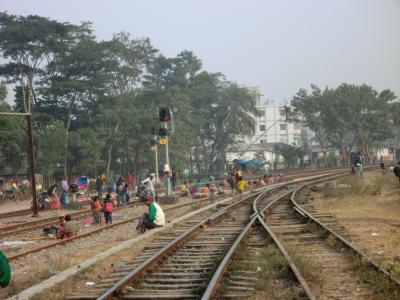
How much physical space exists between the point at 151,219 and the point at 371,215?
21.7 ft

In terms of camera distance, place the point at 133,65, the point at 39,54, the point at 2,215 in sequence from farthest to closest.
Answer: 1. the point at 133,65
2. the point at 39,54
3. the point at 2,215

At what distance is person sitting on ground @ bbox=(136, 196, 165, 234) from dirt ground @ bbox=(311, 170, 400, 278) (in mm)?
5048

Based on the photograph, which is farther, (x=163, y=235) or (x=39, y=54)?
(x=39, y=54)

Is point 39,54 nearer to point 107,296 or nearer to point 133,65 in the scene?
point 133,65

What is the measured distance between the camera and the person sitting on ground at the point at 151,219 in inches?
643

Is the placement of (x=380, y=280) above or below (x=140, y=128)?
below

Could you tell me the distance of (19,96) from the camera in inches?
2008

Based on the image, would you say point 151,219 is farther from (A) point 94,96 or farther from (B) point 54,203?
(A) point 94,96

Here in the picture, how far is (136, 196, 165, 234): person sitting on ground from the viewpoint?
1634 cm

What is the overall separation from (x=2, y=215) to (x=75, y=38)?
3030 cm

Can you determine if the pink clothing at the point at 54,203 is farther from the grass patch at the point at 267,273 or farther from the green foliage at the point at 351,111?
the green foliage at the point at 351,111

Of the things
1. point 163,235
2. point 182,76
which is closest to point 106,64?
point 182,76

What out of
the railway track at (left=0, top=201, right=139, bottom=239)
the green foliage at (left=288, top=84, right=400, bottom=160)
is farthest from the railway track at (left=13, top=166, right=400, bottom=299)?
the green foliage at (left=288, top=84, right=400, bottom=160)

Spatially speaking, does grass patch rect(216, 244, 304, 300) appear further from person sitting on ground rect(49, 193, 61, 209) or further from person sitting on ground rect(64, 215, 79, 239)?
person sitting on ground rect(49, 193, 61, 209)
